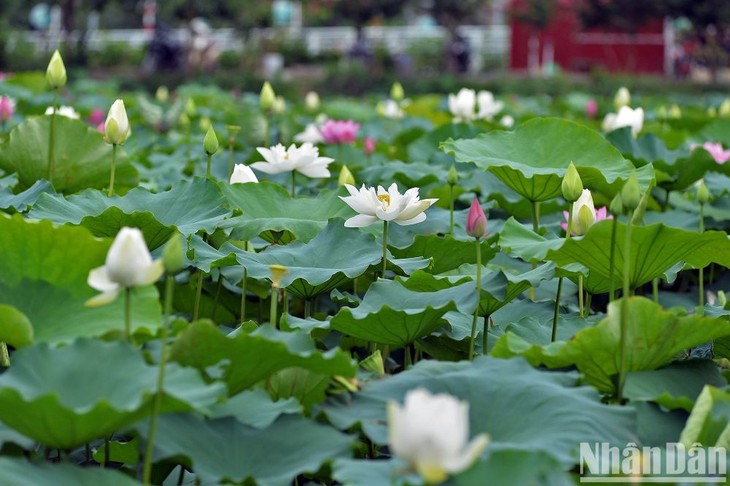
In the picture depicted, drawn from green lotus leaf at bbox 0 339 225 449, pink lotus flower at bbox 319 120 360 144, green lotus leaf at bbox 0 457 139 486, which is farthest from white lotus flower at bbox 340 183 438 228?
pink lotus flower at bbox 319 120 360 144

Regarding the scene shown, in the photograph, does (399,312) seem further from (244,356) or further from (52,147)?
(52,147)

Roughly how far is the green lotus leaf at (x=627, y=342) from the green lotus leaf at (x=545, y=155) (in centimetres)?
67

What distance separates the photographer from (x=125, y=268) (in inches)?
45.9

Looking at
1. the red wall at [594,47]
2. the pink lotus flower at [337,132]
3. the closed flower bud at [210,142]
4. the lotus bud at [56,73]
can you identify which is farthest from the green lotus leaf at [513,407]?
the red wall at [594,47]

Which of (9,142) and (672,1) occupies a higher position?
(9,142)

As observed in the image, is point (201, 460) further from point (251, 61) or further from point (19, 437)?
point (251, 61)

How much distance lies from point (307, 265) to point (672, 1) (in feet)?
56.6

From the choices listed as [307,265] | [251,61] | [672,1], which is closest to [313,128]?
[307,265]

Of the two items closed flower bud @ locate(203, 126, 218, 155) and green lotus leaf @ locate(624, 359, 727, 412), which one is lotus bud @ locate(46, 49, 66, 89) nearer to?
closed flower bud @ locate(203, 126, 218, 155)

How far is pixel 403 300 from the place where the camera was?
158cm

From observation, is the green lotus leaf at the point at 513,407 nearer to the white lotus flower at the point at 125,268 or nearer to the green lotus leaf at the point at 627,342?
the green lotus leaf at the point at 627,342

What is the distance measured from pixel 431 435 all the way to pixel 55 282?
2.18 feet

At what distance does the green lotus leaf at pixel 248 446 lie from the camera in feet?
3.72

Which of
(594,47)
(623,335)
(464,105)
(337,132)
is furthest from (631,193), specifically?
(594,47)
